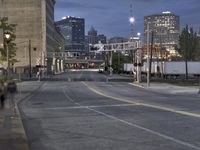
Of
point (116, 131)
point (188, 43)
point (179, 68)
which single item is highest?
point (188, 43)

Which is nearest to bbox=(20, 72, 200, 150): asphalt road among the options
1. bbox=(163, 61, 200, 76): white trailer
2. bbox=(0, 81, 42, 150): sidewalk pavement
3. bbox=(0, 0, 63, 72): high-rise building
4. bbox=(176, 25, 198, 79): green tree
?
bbox=(0, 81, 42, 150): sidewalk pavement

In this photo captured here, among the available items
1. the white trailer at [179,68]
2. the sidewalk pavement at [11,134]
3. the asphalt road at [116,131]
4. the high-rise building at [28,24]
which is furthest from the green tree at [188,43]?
the sidewalk pavement at [11,134]

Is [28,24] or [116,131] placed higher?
[28,24]

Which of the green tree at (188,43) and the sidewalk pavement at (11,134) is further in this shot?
the green tree at (188,43)

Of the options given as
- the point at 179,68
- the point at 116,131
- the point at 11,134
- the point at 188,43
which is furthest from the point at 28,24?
the point at 11,134

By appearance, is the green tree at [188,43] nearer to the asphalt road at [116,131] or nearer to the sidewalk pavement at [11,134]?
the asphalt road at [116,131]

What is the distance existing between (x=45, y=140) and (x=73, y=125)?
3.96 metres

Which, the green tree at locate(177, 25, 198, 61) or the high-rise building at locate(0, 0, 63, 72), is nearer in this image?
the green tree at locate(177, 25, 198, 61)

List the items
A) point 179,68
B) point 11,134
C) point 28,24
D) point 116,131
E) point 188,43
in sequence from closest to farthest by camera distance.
Answer: 1. point 11,134
2. point 116,131
3. point 179,68
4. point 188,43
5. point 28,24

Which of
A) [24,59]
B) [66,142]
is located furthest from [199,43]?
[66,142]

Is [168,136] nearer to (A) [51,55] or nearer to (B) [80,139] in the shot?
(B) [80,139]

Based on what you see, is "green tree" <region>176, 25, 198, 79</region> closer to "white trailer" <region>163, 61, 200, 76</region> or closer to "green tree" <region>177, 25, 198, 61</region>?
"green tree" <region>177, 25, 198, 61</region>

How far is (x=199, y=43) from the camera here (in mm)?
132750

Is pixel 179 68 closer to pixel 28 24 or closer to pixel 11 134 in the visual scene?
pixel 28 24
